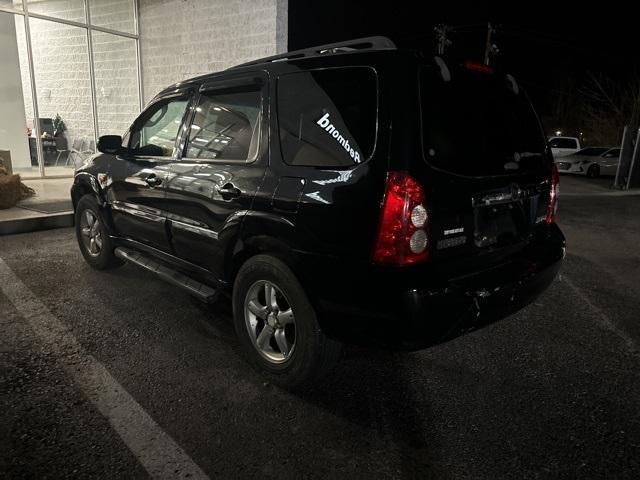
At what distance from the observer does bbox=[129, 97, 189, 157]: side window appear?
3.60 m

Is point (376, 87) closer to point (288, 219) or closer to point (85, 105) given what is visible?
point (288, 219)

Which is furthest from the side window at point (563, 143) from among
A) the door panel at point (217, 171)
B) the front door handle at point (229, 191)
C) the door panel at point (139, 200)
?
the front door handle at point (229, 191)

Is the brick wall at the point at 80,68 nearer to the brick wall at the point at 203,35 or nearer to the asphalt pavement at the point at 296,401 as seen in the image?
the brick wall at the point at 203,35

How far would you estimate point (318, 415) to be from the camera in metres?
2.49

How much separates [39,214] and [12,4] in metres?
6.44

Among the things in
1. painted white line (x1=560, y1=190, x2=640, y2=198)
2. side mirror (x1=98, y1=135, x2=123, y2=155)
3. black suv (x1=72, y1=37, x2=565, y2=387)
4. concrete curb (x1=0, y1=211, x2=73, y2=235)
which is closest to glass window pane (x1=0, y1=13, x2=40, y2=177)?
concrete curb (x1=0, y1=211, x2=73, y2=235)

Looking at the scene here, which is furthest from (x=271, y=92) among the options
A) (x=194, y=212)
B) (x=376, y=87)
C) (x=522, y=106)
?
(x=522, y=106)

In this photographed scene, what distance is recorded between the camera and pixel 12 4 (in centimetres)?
1020

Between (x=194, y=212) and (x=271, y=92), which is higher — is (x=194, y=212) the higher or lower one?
the lower one

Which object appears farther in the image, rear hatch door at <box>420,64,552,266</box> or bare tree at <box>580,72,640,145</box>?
bare tree at <box>580,72,640,145</box>

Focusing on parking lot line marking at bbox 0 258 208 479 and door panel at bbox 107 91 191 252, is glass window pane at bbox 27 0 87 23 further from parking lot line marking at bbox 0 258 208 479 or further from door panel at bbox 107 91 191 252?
parking lot line marking at bbox 0 258 208 479

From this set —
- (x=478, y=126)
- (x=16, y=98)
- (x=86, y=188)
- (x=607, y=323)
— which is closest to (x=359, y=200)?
(x=478, y=126)

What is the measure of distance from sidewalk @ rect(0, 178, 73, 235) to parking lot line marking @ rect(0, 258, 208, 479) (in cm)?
290

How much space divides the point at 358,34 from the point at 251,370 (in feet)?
48.3
